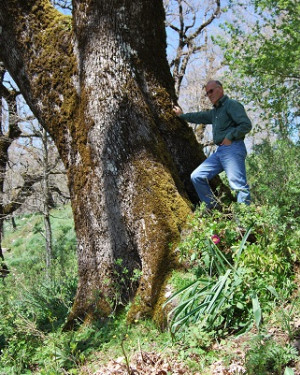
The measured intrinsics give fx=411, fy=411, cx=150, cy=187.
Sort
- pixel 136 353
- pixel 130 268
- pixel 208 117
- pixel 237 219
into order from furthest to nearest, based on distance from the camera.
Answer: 1. pixel 208 117
2. pixel 130 268
3. pixel 237 219
4. pixel 136 353

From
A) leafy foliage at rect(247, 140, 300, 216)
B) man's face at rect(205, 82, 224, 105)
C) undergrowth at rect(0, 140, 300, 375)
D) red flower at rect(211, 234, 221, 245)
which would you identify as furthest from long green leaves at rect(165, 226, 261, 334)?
leafy foliage at rect(247, 140, 300, 216)

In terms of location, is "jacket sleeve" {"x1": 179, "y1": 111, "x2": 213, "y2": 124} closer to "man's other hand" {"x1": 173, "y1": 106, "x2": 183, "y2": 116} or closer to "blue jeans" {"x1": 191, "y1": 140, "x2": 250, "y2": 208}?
"man's other hand" {"x1": 173, "y1": 106, "x2": 183, "y2": 116}

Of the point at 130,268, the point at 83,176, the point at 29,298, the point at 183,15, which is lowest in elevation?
the point at 29,298

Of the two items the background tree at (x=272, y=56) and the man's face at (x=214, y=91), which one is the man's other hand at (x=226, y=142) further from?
the background tree at (x=272, y=56)

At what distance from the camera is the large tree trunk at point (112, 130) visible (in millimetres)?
4234

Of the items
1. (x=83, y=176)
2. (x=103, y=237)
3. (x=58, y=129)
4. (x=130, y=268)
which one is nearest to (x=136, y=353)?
(x=130, y=268)

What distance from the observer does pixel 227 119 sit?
15.9ft

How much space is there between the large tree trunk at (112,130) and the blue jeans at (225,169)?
0.72ft

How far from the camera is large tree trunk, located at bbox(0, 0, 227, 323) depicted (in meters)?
4.23

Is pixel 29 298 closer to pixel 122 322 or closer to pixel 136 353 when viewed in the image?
pixel 122 322

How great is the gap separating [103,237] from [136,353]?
1.47m

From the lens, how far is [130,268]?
433cm

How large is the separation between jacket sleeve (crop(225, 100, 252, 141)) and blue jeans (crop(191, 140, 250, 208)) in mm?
107

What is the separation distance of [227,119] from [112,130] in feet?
4.64
